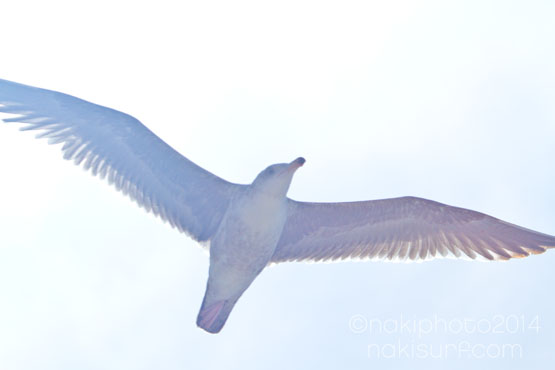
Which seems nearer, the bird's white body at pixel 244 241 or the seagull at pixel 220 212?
the bird's white body at pixel 244 241

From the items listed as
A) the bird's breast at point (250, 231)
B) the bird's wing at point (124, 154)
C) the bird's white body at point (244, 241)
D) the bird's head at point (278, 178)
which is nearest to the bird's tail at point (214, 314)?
the bird's white body at point (244, 241)

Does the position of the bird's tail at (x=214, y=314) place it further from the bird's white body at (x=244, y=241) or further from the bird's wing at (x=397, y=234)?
the bird's wing at (x=397, y=234)

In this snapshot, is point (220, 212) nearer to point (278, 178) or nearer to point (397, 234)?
point (278, 178)

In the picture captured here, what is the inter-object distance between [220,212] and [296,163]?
1566mm

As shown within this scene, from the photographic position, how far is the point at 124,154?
10.1 metres

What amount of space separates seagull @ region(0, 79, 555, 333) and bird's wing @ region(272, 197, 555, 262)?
0.5 inches

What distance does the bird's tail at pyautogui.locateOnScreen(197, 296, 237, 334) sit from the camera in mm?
9742

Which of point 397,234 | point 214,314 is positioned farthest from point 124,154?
point 397,234

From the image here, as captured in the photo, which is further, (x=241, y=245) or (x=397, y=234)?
(x=397, y=234)

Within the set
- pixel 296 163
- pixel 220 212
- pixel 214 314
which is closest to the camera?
Result: pixel 296 163

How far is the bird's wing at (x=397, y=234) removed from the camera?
32.6ft

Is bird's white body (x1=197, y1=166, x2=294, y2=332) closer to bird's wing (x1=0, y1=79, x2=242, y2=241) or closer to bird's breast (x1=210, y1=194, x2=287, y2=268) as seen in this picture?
bird's breast (x1=210, y1=194, x2=287, y2=268)

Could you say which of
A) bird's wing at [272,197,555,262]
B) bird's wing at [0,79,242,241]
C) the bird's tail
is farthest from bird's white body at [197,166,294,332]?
bird's wing at [272,197,555,262]

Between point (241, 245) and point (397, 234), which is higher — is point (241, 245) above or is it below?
below
